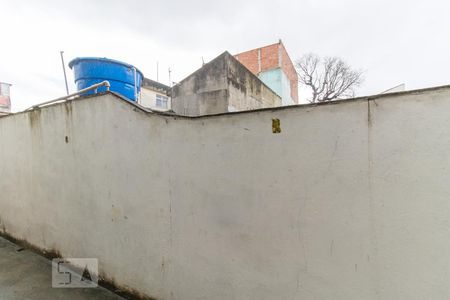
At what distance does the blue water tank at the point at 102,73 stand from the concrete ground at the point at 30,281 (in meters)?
2.59

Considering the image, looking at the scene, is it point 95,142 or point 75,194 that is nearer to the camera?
point 95,142

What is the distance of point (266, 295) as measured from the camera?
5.08ft

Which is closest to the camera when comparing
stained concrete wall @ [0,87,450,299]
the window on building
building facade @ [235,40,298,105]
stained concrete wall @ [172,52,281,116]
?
stained concrete wall @ [0,87,450,299]

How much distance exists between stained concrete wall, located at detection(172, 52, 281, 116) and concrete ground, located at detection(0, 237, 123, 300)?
15.3 ft

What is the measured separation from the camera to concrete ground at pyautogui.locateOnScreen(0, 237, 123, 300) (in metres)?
2.39

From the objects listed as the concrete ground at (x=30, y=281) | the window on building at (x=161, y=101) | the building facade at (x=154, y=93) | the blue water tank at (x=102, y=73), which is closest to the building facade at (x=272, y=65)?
the building facade at (x=154, y=93)

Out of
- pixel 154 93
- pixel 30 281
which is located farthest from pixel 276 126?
pixel 154 93

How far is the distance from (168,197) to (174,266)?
0.67 meters

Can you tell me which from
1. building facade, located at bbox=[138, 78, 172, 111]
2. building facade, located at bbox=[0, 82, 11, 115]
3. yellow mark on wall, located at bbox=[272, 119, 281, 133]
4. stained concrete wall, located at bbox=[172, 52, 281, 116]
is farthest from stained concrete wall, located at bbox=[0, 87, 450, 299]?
building facade, located at bbox=[0, 82, 11, 115]

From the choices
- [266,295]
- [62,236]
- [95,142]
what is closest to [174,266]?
[266,295]

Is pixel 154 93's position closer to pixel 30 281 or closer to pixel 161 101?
pixel 161 101

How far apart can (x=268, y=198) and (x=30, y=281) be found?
3.41 m

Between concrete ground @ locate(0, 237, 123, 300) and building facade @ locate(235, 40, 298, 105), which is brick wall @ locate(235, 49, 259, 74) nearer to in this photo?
building facade @ locate(235, 40, 298, 105)

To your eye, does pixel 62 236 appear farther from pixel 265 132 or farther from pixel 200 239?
pixel 265 132
